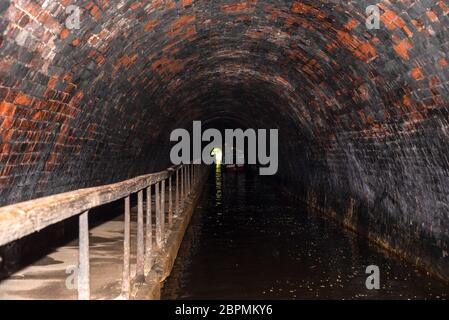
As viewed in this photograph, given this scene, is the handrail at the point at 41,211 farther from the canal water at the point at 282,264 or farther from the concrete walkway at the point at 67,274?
the canal water at the point at 282,264

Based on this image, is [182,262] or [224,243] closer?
[182,262]

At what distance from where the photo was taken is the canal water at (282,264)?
727 cm

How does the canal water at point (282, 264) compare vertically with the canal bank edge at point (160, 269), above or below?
below

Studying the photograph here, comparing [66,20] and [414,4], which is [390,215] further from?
[66,20]

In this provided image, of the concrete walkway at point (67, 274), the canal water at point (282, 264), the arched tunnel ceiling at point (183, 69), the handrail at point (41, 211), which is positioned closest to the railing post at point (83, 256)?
the handrail at point (41, 211)

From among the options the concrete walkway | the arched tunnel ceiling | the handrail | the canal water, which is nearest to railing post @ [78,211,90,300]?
the handrail

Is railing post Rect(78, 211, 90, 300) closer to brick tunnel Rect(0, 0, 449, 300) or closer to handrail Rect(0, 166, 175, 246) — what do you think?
handrail Rect(0, 166, 175, 246)

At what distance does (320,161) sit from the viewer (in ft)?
48.5

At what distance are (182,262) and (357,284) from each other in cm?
286

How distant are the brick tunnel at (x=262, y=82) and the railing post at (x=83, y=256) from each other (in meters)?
2.22

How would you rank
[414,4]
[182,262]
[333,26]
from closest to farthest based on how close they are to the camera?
[414,4] → [333,26] → [182,262]

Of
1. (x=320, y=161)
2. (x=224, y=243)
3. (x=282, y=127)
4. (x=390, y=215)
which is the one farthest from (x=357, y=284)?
(x=282, y=127)

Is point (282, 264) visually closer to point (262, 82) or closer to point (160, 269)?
point (160, 269)

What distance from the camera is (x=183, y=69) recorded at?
11602 millimetres
